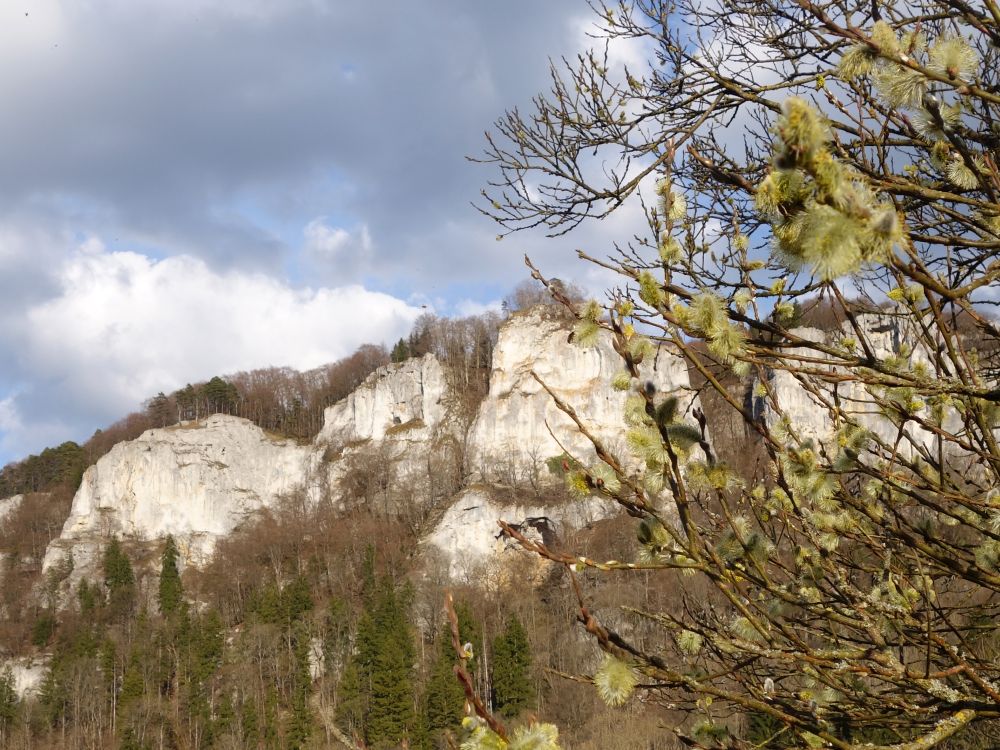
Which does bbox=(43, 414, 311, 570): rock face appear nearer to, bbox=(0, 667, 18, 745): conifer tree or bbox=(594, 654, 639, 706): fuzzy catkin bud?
bbox=(0, 667, 18, 745): conifer tree

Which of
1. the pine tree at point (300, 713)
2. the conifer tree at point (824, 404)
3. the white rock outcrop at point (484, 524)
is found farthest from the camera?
the white rock outcrop at point (484, 524)

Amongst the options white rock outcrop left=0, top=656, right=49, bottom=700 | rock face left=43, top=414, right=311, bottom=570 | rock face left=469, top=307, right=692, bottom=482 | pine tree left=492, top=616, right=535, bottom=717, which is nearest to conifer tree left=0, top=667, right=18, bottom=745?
white rock outcrop left=0, top=656, right=49, bottom=700

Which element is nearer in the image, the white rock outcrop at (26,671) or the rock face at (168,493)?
the white rock outcrop at (26,671)

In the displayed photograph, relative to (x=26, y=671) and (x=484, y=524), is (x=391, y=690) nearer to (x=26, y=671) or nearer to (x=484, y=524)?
(x=484, y=524)

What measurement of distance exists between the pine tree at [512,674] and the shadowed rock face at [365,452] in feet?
53.9

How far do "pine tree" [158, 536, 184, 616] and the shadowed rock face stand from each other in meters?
2.74

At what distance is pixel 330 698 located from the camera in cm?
3403

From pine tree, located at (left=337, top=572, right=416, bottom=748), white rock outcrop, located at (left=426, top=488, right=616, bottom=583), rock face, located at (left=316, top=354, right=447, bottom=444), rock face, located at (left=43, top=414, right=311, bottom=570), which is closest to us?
pine tree, located at (left=337, top=572, right=416, bottom=748)

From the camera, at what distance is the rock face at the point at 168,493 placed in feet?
190

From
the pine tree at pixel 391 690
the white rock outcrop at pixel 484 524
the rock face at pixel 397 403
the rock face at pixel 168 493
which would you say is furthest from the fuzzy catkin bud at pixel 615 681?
the rock face at pixel 168 493

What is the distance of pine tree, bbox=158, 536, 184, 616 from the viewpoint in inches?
1964

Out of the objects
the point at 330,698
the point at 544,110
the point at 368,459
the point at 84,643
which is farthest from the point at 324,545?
the point at 544,110

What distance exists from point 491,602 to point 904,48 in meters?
44.8

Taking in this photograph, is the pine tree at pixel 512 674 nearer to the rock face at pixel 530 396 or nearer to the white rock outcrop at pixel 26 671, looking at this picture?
the rock face at pixel 530 396
